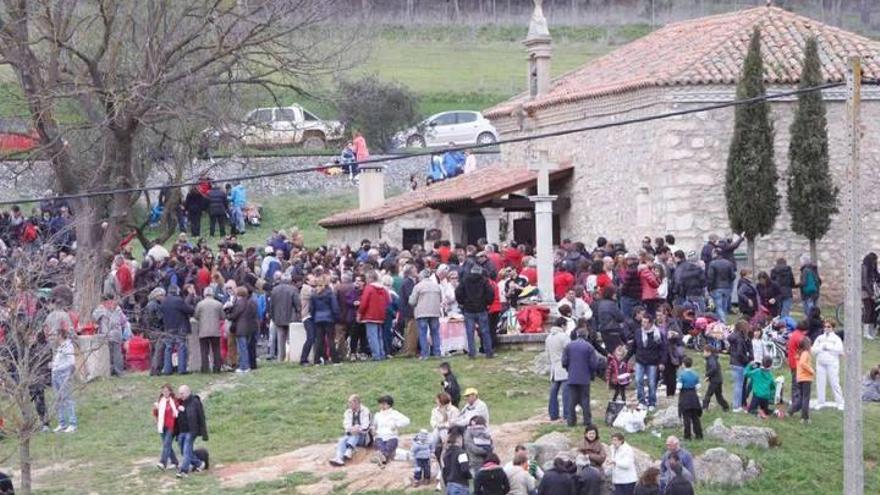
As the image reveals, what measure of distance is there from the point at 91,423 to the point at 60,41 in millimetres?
7236

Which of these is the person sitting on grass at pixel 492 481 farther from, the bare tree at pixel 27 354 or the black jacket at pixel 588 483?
the bare tree at pixel 27 354

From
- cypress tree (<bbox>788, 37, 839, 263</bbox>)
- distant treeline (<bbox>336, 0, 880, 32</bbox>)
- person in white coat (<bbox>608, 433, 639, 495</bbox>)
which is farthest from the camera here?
distant treeline (<bbox>336, 0, 880, 32</bbox>)

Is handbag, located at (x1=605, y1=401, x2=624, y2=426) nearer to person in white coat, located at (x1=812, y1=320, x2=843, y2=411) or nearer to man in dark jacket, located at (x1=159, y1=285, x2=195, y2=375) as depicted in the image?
person in white coat, located at (x1=812, y1=320, x2=843, y2=411)

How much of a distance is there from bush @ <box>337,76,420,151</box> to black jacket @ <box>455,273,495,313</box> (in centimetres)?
2692

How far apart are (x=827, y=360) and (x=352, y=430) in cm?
669

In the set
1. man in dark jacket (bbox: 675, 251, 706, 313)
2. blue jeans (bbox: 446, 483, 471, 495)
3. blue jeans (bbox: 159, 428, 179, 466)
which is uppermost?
man in dark jacket (bbox: 675, 251, 706, 313)

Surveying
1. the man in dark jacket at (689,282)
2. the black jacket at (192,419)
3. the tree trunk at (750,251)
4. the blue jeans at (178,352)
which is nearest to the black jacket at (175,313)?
the blue jeans at (178,352)

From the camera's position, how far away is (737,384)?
25016 millimetres

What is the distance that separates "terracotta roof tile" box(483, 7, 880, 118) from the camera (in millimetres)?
34688

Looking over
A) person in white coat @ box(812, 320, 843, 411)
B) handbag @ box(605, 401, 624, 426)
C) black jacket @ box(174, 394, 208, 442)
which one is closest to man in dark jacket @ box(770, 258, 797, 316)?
person in white coat @ box(812, 320, 843, 411)

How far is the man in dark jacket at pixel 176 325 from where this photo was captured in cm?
2880

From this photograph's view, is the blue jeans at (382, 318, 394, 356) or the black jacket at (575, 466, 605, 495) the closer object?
the black jacket at (575, 466, 605, 495)

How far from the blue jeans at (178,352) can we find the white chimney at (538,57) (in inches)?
576

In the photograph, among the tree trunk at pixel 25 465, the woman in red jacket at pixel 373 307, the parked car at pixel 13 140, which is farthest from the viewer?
the parked car at pixel 13 140
